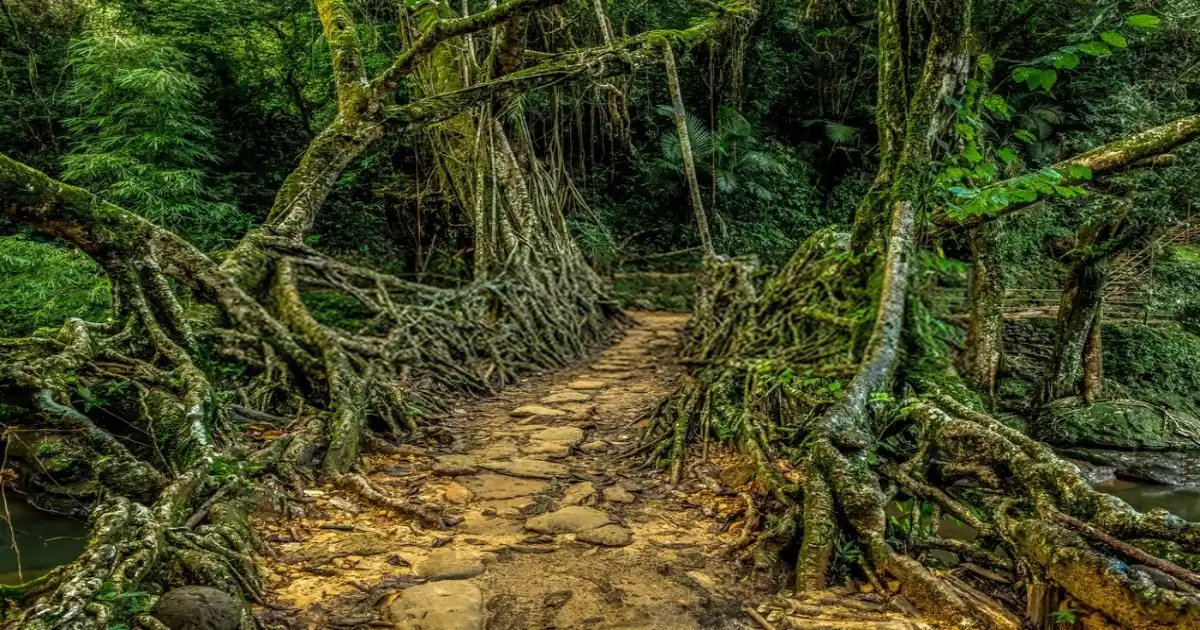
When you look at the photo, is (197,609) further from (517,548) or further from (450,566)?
(517,548)

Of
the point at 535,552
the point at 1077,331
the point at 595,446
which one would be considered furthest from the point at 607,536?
the point at 1077,331

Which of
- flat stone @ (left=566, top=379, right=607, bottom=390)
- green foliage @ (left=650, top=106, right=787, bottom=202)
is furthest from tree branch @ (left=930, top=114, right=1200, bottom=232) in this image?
green foliage @ (left=650, top=106, right=787, bottom=202)

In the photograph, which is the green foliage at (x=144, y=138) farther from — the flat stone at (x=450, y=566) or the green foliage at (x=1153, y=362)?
the green foliage at (x=1153, y=362)

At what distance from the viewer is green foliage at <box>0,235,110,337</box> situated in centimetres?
611

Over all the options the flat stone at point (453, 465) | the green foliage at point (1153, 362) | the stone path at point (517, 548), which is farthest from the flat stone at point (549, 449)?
the green foliage at point (1153, 362)

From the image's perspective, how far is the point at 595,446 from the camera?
4.81 metres

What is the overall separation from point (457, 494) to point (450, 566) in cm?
92

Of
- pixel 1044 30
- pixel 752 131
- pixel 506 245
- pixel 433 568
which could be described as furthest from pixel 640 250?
pixel 433 568

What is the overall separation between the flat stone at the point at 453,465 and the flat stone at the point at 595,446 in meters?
0.80

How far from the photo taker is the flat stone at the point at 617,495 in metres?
3.83

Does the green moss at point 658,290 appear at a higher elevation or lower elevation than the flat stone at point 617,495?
higher

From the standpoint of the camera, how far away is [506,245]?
809 centimetres

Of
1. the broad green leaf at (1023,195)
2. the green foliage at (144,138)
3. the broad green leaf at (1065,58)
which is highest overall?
the green foliage at (144,138)

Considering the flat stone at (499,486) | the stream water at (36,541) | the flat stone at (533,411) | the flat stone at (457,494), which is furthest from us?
the flat stone at (533,411)
